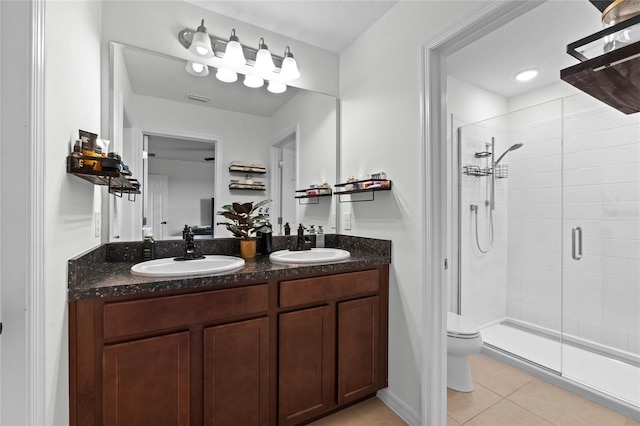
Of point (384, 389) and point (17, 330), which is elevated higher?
point (17, 330)

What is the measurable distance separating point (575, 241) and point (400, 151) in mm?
2014

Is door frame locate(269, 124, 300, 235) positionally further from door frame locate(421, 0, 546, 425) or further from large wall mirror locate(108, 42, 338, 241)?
door frame locate(421, 0, 546, 425)

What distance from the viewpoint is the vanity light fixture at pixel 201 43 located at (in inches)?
65.9

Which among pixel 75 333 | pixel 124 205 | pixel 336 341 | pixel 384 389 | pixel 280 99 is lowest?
pixel 384 389

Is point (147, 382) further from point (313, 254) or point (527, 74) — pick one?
point (527, 74)

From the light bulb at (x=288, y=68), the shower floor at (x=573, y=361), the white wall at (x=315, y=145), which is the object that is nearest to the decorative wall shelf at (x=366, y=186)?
the white wall at (x=315, y=145)

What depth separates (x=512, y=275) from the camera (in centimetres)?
295

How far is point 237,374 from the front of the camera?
1.32m

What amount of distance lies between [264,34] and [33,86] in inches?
62.3

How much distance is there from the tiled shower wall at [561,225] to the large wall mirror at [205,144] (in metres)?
1.57

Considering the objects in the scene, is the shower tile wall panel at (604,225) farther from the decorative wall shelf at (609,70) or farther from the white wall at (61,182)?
the white wall at (61,182)

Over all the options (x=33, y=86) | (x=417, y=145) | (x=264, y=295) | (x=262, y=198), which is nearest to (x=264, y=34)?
(x=262, y=198)

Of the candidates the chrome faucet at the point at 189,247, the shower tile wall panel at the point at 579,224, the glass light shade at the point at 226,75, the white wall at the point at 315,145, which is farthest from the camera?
the shower tile wall panel at the point at 579,224

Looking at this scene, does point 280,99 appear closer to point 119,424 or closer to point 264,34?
point 264,34
